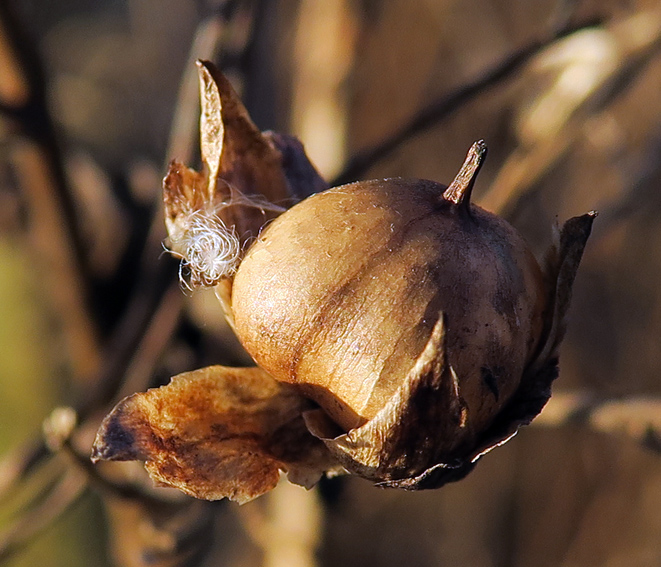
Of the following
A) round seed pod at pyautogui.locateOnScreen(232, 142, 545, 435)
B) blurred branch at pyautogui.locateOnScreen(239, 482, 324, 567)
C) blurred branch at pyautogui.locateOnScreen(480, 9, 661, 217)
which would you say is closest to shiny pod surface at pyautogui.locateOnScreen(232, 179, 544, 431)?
round seed pod at pyautogui.locateOnScreen(232, 142, 545, 435)

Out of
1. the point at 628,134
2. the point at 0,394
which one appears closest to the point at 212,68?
the point at 0,394

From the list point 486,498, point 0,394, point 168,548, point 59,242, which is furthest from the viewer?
point 486,498

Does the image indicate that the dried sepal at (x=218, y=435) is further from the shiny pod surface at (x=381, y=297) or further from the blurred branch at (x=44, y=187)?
the blurred branch at (x=44, y=187)

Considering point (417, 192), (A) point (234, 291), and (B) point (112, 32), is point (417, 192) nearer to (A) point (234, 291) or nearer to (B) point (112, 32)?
(A) point (234, 291)

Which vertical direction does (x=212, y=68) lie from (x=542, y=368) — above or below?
above

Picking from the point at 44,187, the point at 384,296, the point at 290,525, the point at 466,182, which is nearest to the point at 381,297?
the point at 384,296

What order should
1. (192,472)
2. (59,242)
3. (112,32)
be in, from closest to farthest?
1. (192,472)
2. (59,242)
3. (112,32)

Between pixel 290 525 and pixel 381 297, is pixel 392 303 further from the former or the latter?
pixel 290 525
